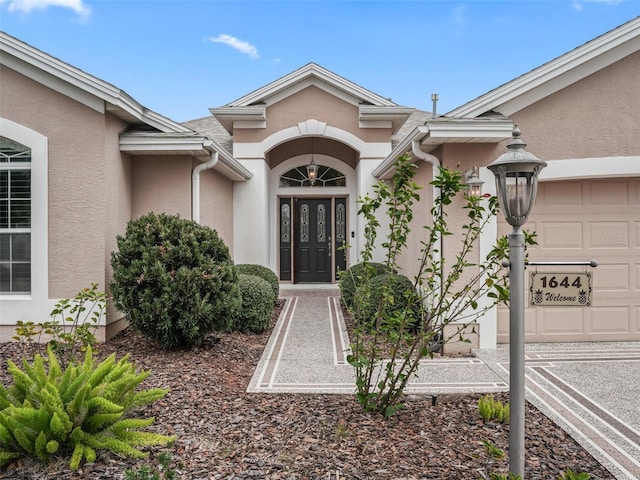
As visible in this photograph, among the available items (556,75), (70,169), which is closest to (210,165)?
(70,169)

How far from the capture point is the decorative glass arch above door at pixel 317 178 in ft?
41.8

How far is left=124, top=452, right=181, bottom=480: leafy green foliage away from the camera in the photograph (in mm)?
2914

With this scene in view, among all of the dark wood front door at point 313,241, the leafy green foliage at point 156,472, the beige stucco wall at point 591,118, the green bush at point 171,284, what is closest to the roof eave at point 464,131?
the beige stucco wall at point 591,118

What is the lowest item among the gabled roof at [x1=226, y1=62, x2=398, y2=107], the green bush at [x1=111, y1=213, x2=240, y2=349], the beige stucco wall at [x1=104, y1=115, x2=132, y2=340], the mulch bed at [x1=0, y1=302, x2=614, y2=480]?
the mulch bed at [x1=0, y1=302, x2=614, y2=480]

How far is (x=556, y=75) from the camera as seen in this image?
6363 millimetres

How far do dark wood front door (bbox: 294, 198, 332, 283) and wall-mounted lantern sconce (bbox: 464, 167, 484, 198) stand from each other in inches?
266

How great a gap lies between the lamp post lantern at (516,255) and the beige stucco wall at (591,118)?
3829 mm

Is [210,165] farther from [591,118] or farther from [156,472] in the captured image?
[591,118]

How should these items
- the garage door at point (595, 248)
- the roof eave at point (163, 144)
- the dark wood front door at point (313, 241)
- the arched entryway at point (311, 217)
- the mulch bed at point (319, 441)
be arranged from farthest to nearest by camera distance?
the dark wood front door at point (313, 241)
the arched entryway at point (311, 217)
the roof eave at point (163, 144)
the garage door at point (595, 248)
the mulch bed at point (319, 441)

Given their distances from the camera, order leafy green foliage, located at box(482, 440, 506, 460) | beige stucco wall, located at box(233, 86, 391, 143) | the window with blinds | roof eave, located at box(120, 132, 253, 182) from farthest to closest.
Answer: beige stucco wall, located at box(233, 86, 391, 143) < roof eave, located at box(120, 132, 253, 182) < the window with blinds < leafy green foliage, located at box(482, 440, 506, 460)

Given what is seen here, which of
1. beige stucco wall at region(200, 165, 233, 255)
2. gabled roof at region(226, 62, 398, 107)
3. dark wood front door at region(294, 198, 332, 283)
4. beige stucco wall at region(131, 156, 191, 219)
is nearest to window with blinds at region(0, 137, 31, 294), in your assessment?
beige stucco wall at region(131, 156, 191, 219)

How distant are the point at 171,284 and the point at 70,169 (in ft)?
7.60

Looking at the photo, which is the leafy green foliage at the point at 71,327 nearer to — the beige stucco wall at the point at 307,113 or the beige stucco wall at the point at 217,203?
the beige stucco wall at the point at 217,203

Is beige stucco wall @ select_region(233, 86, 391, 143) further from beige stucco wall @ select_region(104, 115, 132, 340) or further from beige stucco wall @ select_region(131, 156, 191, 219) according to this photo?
beige stucco wall @ select_region(104, 115, 132, 340)
